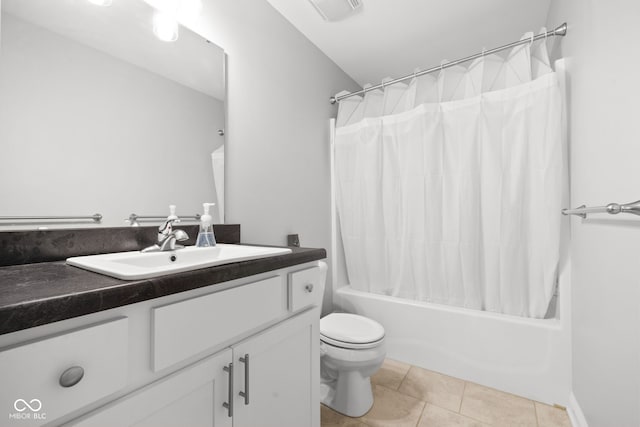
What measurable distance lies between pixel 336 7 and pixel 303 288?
5.51 feet

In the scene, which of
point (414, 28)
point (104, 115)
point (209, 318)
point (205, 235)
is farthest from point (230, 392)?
point (414, 28)

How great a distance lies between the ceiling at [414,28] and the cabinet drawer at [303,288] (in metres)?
1.65

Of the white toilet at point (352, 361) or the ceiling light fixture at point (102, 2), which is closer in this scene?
the ceiling light fixture at point (102, 2)

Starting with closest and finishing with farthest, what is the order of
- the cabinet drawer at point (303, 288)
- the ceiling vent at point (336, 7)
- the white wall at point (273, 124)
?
the cabinet drawer at point (303, 288)
the white wall at point (273, 124)
the ceiling vent at point (336, 7)

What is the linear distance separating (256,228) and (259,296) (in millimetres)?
812

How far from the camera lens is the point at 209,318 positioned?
0.70m

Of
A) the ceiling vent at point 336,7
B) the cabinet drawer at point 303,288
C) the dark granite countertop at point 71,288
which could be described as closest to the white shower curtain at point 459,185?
the ceiling vent at point 336,7

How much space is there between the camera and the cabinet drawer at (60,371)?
0.42m

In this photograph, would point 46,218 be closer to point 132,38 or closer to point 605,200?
point 132,38

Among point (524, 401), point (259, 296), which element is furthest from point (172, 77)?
point (524, 401)

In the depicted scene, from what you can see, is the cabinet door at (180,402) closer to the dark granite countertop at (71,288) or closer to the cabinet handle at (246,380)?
the cabinet handle at (246,380)

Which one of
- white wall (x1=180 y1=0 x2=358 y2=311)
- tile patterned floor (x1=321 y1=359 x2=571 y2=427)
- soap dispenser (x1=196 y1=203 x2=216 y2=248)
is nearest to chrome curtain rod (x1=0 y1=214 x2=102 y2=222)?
soap dispenser (x1=196 y1=203 x2=216 y2=248)

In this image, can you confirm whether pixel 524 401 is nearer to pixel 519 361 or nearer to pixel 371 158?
pixel 519 361

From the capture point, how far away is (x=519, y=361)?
1540 mm
